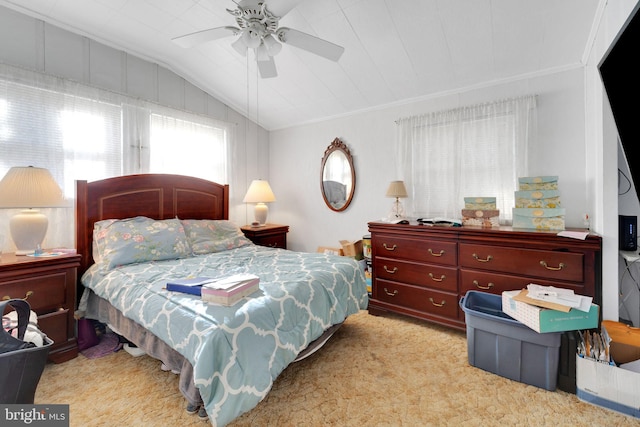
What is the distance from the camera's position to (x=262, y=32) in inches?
81.7

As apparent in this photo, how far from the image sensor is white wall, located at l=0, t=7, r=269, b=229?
2.41m

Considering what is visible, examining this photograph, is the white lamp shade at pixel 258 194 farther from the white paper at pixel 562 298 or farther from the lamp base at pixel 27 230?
the white paper at pixel 562 298

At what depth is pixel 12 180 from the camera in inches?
82.3

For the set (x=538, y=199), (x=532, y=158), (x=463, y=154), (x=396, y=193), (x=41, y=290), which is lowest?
(x=41, y=290)

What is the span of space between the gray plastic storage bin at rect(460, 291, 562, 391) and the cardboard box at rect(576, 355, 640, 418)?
0.13 meters

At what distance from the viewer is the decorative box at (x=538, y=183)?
2.34 meters

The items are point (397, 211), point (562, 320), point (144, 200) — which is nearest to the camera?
point (562, 320)

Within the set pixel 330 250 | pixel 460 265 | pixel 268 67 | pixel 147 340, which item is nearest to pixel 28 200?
pixel 147 340

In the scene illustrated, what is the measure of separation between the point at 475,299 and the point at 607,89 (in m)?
1.66

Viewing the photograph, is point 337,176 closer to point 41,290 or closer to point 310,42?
point 310,42

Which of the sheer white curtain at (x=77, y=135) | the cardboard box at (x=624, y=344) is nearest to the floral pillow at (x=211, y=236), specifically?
the sheer white curtain at (x=77, y=135)

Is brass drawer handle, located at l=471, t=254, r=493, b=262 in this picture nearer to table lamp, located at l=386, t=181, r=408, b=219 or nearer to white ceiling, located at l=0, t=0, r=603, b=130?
table lamp, located at l=386, t=181, r=408, b=219

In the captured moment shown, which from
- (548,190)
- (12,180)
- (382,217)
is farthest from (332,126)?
(12,180)

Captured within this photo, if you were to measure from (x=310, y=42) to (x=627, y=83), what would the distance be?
1.74 m
